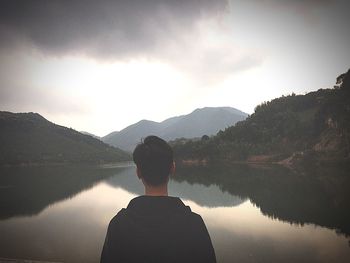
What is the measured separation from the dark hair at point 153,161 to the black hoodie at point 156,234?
46cm

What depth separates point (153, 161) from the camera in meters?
3.71

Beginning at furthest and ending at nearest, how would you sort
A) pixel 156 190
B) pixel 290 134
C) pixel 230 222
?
1. pixel 290 134
2. pixel 230 222
3. pixel 156 190

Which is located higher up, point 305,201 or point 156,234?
point 156,234

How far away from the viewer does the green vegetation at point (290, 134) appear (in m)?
91.1

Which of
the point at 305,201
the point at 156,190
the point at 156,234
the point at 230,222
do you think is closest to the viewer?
the point at 156,234

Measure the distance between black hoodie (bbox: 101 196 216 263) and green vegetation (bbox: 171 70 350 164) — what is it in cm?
9058

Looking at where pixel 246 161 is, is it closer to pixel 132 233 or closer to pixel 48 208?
pixel 48 208

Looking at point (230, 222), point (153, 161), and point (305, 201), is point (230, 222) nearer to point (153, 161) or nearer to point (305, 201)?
point (305, 201)

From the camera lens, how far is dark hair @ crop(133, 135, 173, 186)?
3.71m

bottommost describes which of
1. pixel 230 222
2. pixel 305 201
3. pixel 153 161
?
pixel 230 222

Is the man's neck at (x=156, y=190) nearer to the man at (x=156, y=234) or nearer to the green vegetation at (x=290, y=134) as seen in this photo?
the man at (x=156, y=234)

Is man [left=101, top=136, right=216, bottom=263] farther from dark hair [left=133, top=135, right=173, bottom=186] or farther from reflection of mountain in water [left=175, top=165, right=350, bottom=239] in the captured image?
reflection of mountain in water [left=175, top=165, right=350, bottom=239]

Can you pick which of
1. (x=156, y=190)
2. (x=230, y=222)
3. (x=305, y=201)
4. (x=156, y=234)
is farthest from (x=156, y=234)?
(x=305, y=201)

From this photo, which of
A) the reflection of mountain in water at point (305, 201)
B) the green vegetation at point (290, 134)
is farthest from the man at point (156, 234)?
the green vegetation at point (290, 134)
